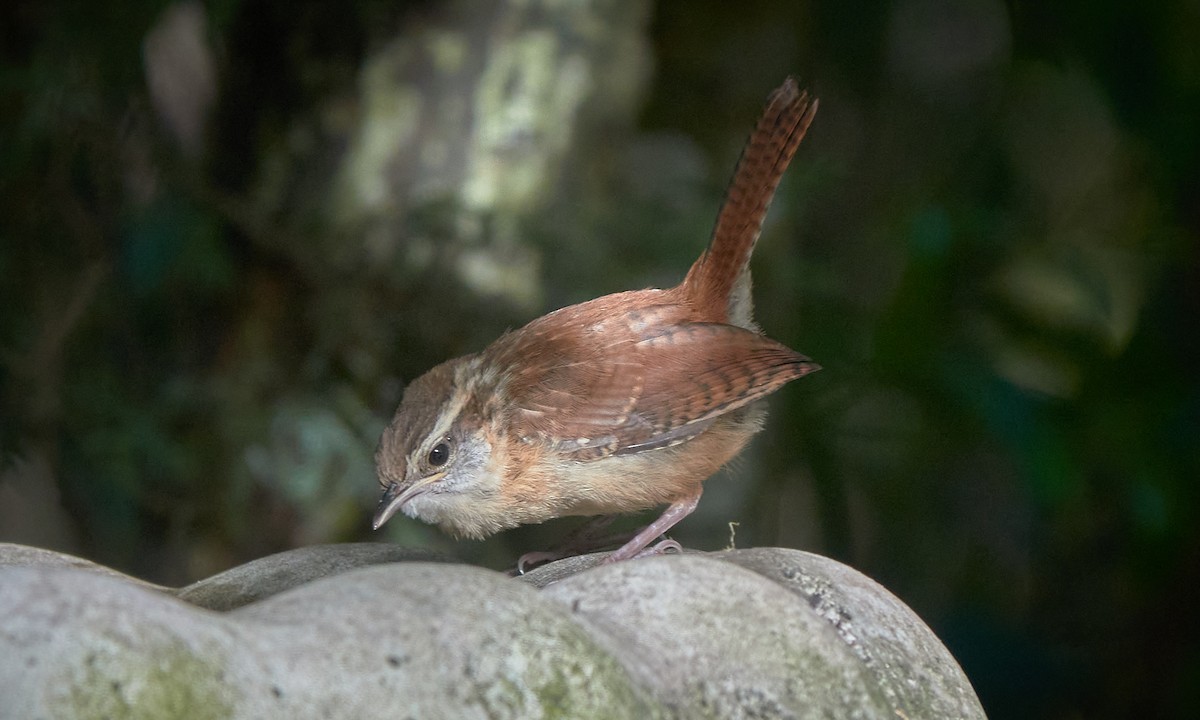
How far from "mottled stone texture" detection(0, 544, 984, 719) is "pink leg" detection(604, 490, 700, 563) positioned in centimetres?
60

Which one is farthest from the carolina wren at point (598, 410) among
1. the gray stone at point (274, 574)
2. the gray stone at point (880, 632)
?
the gray stone at point (880, 632)

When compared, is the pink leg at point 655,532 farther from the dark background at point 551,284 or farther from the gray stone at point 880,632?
the dark background at point 551,284

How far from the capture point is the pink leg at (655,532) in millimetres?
2707

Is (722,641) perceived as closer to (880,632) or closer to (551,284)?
(880,632)

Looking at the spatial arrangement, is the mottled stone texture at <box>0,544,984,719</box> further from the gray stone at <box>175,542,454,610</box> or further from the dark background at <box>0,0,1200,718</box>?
the dark background at <box>0,0,1200,718</box>

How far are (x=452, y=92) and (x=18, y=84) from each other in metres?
1.43

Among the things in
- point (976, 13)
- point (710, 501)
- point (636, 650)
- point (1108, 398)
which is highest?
point (976, 13)

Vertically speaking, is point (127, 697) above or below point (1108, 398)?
above

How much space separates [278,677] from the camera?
1467 millimetres

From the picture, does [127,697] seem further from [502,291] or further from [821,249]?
[821,249]

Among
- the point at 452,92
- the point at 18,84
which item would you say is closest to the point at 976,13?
the point at 452,92

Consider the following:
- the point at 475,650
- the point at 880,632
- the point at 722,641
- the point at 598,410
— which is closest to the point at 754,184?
the point at 598,410

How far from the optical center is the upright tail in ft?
9.78

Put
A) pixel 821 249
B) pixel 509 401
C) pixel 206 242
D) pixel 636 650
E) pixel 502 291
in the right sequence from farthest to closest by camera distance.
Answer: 1. pixel 821 249
2. pixel 502 291
3. pixel 206 242
4. pixel 509 401
5. pixel 636 650
